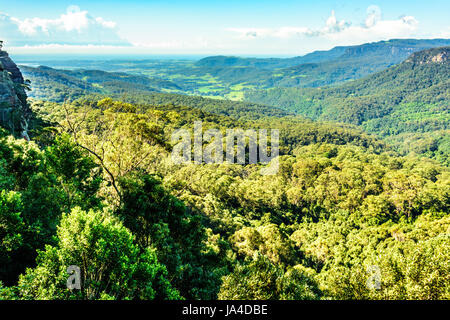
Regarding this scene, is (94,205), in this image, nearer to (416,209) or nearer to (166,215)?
(166,215)

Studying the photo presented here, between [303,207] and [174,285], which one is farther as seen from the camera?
[303,207]

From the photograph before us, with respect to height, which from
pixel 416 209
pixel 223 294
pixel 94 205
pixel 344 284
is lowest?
pixel 416 209

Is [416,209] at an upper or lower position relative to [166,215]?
lower

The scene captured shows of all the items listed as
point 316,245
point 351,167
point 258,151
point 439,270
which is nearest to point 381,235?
point 316,245

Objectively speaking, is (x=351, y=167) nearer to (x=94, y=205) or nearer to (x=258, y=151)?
(x=258, y=151)

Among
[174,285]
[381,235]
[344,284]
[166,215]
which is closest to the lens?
[344,284]
